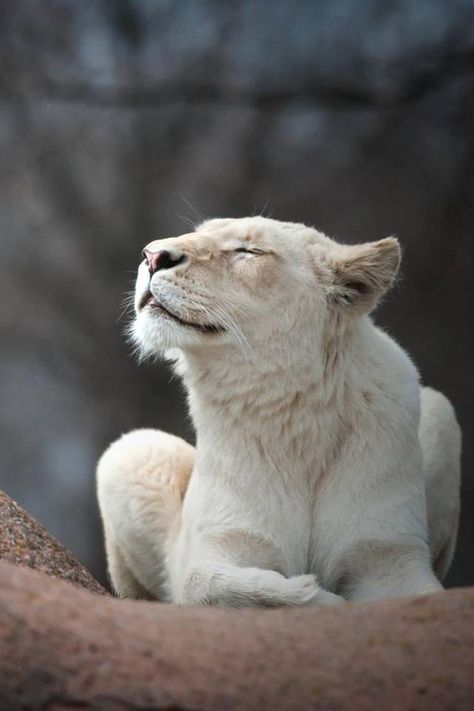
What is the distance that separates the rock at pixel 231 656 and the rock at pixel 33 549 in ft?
3.99

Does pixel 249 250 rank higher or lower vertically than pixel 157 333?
higher

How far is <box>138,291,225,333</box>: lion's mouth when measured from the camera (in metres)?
3.62

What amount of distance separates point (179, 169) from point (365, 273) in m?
3.51

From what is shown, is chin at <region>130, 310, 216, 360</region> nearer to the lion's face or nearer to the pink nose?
the lion's face

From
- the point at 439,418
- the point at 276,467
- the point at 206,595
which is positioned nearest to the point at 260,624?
the point at 206,595

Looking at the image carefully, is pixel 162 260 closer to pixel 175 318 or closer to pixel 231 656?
pixel 175 318

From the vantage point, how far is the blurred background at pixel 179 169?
675cm

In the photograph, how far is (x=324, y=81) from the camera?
6.87 meters

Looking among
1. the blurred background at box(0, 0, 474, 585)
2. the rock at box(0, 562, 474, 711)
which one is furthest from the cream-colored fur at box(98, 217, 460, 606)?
the blurred background at box(0, 0, 474, 585)

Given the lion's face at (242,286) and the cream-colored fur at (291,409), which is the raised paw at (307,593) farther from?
the lion's face at (242,286)

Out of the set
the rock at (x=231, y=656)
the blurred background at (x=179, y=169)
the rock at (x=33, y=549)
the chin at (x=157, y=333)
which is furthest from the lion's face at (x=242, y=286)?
the blurred background at (x=179, y=169)

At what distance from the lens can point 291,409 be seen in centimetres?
379

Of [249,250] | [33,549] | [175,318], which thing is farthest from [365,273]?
[33,549]

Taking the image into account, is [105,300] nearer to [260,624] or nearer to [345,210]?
[345,210]
